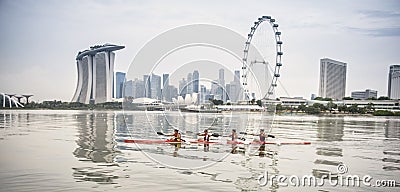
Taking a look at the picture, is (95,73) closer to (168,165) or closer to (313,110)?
(313,110)

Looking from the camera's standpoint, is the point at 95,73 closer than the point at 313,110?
No

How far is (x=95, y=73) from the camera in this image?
13688cm

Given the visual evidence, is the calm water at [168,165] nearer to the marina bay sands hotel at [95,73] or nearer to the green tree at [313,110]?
the green tree at [313,110]

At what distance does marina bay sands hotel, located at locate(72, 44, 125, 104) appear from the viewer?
13212cm

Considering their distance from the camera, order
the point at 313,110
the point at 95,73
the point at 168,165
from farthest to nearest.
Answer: the point at 95,73, the point at 313,110, the point at 168,165

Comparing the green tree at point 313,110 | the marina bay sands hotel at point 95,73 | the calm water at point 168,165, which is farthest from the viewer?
the marina bay sands hotel at point 95,73

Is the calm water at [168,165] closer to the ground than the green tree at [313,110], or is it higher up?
higher up

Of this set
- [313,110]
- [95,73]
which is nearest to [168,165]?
[313,110]

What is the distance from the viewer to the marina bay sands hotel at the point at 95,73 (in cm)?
13212

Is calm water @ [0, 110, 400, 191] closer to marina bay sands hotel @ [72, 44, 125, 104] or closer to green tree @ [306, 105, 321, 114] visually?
green tree @ [306, 105, 321, 114]

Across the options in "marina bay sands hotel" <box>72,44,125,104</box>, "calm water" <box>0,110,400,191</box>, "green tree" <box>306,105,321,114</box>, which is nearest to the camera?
"calm water" <box>0,110,400,191</box>

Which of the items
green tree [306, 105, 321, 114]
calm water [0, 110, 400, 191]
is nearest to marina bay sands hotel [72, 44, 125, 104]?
green tree [306, 105, 321, 114]

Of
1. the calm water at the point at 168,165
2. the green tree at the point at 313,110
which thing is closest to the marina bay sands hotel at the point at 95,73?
the green tree at the point at 313,110

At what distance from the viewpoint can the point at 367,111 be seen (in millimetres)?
105438
